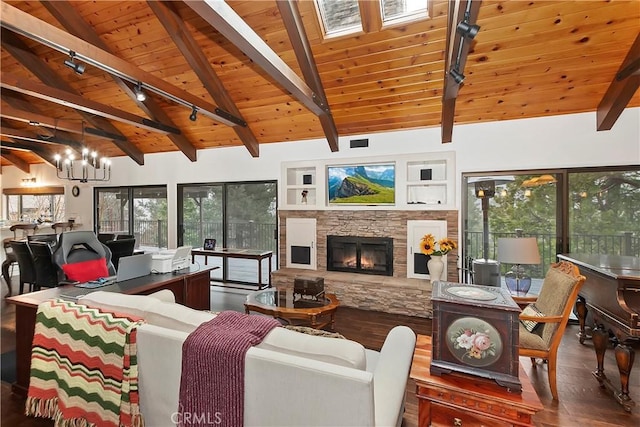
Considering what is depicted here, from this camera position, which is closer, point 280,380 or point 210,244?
point 280,380

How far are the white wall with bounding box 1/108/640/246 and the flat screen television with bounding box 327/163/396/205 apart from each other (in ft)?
0.74

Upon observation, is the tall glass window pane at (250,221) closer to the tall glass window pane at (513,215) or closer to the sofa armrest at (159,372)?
the tall glass window pane at (513,215)

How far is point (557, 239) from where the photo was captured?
13.2 feet

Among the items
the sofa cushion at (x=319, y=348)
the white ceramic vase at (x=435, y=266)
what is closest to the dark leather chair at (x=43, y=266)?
the sofa cushion at (x=319, y=348)

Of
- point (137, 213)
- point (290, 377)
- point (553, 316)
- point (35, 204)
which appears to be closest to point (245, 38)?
point (290, 377)

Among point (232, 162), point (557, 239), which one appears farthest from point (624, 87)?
point (232, 162)

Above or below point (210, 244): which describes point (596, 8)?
above

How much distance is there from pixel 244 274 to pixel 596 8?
6153 mm

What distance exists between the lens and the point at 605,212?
12.5 feet

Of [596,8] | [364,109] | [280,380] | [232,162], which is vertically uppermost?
[596,8]

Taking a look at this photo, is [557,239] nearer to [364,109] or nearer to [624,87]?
[624,87]

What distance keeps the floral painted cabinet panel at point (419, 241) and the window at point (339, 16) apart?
2831mm

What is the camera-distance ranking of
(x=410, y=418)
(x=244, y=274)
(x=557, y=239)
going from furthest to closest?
(x=244, y=274) < (x=557, y=239) < (x=410, y=418)

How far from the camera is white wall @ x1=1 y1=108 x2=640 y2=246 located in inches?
148
